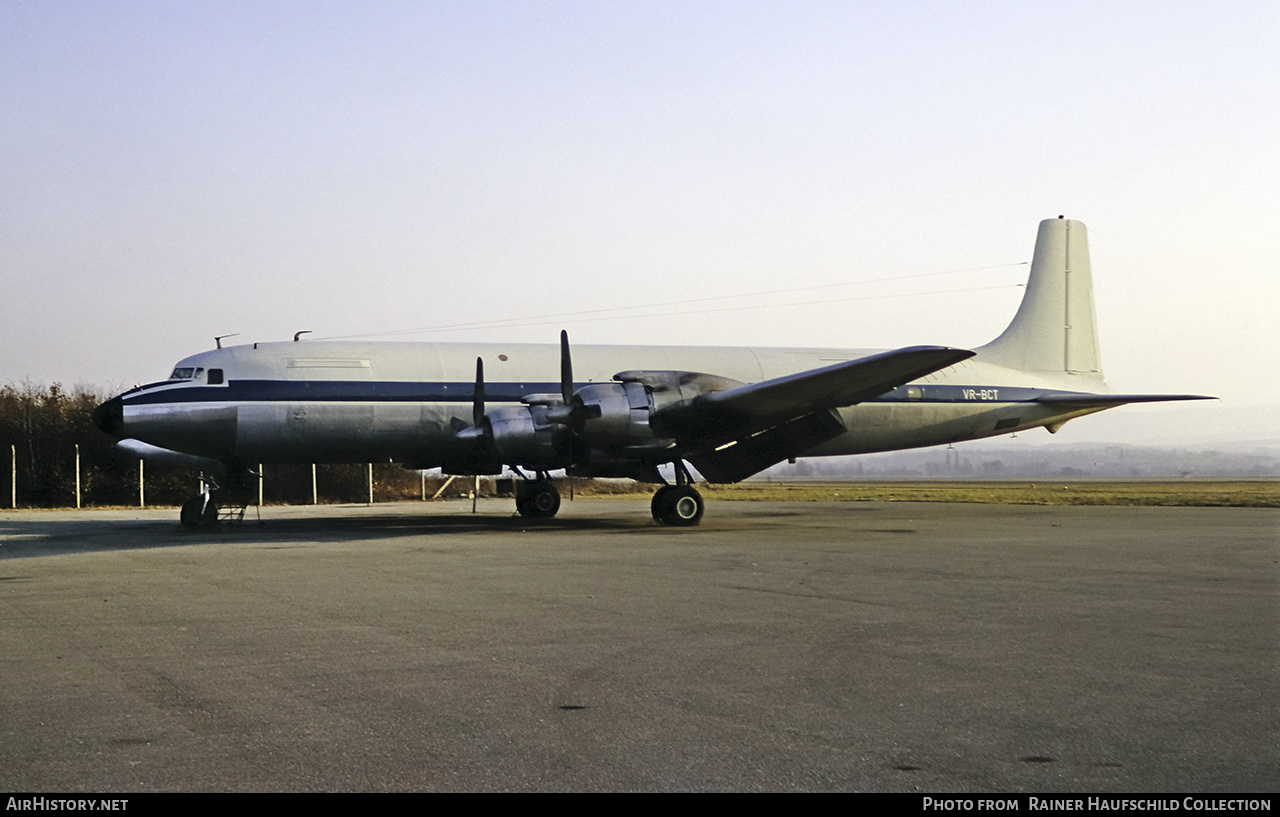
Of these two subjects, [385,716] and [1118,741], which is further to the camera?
[385,716]

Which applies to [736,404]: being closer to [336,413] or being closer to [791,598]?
[336,413]

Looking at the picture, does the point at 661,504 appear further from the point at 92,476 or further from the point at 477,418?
the point at 92,476

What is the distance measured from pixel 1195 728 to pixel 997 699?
3.41 feet

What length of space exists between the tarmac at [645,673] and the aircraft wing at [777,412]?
568cm

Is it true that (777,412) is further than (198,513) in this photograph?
No

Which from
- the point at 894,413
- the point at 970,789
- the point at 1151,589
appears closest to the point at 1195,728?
the point at 970,789

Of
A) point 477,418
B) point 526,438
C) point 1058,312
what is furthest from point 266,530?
point 1058,312

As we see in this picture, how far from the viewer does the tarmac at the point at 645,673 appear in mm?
4805

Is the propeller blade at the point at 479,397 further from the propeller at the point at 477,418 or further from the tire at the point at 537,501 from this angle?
the tire at the point at 537,501

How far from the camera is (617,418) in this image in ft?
67.6

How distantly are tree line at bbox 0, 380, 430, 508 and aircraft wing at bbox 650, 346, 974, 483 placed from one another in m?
23.8

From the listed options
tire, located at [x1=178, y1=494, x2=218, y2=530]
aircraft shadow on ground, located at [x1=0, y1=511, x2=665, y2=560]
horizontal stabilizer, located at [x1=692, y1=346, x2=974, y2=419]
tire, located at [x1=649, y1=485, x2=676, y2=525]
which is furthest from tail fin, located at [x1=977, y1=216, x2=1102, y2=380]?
tire, located at [x1=178, y1=494, x2=218, y2=530]

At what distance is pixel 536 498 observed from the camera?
26.6m

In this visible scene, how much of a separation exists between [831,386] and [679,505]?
4.04 meters
